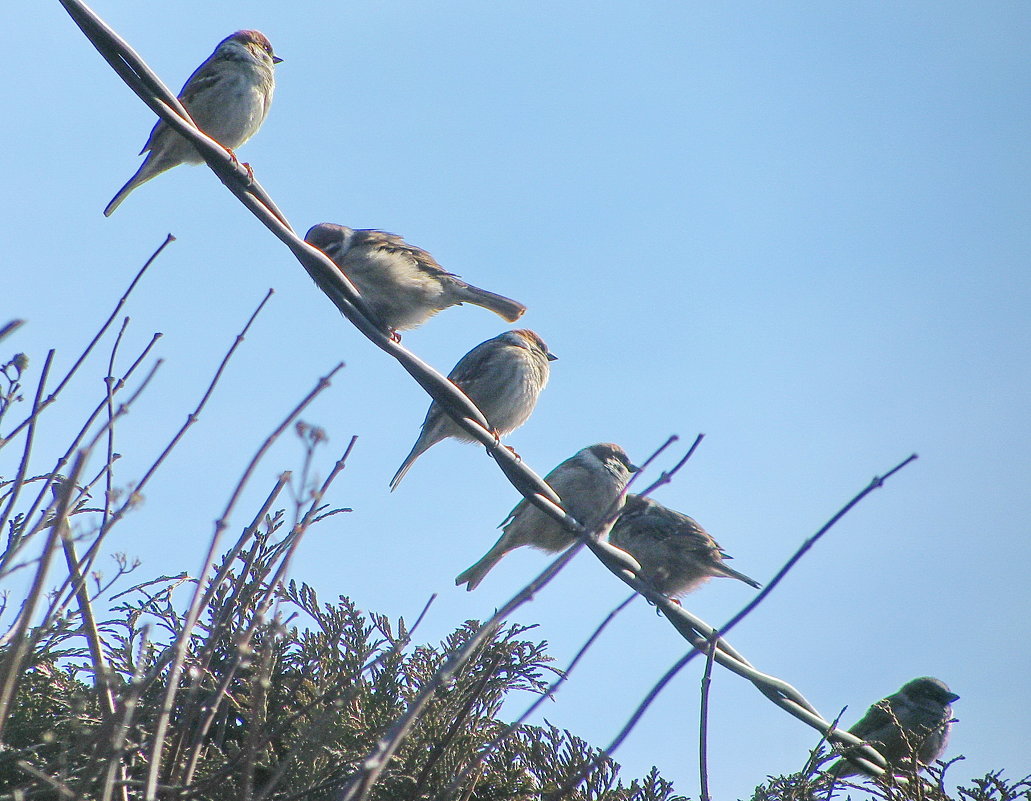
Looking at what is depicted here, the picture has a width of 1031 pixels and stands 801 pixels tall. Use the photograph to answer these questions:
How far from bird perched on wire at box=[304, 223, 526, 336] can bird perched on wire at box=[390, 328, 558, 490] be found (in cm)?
56

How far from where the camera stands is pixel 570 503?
6383mm

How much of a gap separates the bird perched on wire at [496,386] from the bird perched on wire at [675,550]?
1253 millimetres

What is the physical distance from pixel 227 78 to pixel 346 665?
12.0 feet

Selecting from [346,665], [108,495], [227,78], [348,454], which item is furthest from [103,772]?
[227,78]

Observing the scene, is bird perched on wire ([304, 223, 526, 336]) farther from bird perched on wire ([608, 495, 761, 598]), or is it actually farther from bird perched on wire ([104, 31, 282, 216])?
bird perched on wire ([608, 495, 761, 598])

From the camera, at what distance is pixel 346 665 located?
9.98ft

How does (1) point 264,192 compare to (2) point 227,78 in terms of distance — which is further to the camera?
(2) point 227,78

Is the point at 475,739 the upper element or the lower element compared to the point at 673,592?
lower

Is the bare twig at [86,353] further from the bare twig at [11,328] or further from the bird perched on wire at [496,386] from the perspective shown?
the bird perched on wire at [496,386]

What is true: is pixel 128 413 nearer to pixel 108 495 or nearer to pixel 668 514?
pixel 108 495

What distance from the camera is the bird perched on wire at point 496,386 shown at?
582 cm

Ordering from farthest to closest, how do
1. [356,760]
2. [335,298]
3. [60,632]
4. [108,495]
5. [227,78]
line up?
[227,78]
[335,298]
[60,632]
[356,760]
[108,495]

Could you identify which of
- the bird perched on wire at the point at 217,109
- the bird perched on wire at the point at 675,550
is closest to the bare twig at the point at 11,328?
the bird perched on wire at the point at 217,109

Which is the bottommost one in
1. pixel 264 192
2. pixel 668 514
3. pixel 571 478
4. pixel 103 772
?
pixel 103 772
